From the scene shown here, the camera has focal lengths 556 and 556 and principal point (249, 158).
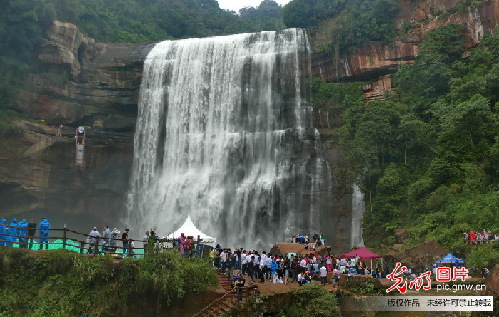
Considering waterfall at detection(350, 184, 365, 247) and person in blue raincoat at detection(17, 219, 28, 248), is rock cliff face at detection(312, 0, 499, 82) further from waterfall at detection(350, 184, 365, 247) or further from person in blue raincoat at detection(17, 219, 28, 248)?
person in blue raincoat at detection(17, 219, 28, 248)

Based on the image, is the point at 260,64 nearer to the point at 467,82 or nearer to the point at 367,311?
the point at 467,82

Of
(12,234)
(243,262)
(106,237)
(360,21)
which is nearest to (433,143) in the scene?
(360,21)

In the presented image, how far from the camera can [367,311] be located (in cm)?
1773

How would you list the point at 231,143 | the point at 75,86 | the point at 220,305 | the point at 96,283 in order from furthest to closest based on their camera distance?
1. the point at 75,86
2. the point at 231,143
3. the point at 96,283
4. the point at 220,305

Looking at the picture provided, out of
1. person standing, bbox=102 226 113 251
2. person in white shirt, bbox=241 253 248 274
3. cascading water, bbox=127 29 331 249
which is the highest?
cascading water, bbox=127 29 331 249

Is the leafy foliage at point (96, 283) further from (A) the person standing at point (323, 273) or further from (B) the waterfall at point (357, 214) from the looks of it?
(B) the waterfall at point (357, 214)

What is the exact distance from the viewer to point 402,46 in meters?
38.2

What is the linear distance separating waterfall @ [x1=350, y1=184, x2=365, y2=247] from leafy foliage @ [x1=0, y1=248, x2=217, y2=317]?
48.8 feet

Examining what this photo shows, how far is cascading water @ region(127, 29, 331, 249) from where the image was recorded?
113 ft

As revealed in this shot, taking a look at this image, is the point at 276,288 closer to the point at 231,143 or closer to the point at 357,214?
the point at 357,214

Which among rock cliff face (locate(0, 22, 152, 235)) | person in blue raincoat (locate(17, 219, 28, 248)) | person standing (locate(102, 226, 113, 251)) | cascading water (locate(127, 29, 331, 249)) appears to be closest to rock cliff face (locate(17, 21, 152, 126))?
rock cliff face (locate(0, 22, 152, 235))

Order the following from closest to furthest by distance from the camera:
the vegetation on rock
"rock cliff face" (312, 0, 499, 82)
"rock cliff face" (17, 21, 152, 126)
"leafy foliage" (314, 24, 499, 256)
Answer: the vegetation on rock < "leafy foliage" (314, 24, 499, 256) < "rock cliff face" (312, 0, 499, 82) < "rock cliff face" (17, 21, 152, 126)

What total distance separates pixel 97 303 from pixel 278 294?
6282 millimetres

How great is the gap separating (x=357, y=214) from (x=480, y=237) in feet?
35.0
